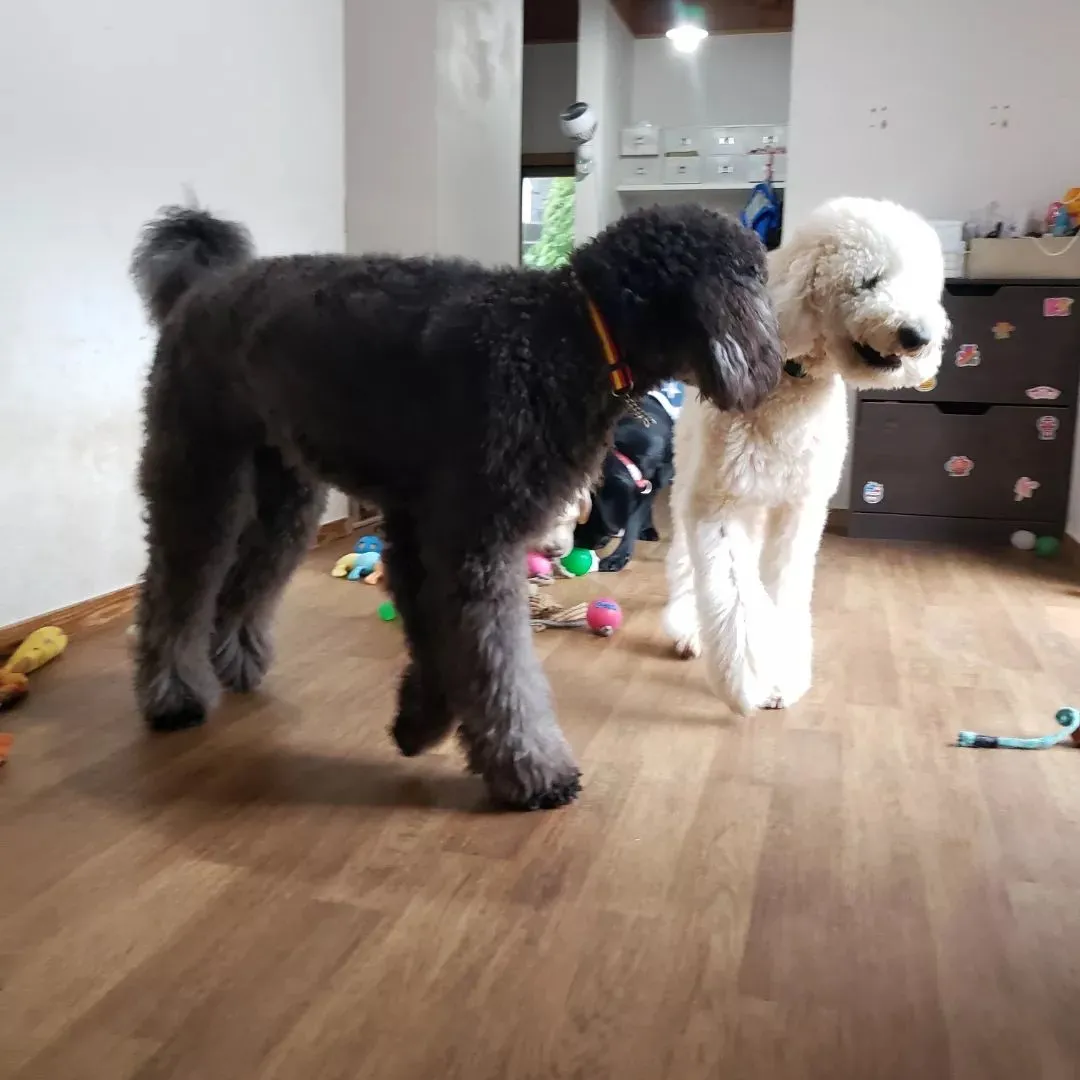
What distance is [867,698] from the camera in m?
2.26

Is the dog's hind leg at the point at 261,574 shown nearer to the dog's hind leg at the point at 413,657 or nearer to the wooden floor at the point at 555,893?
the wooden floor at the point at 555,893

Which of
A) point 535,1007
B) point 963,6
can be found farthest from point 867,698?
point 963,6

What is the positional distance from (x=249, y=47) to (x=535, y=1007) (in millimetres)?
2904

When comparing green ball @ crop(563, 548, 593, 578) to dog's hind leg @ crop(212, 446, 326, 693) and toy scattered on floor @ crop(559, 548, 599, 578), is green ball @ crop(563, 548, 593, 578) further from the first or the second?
dog's hind leg @ crop(212, 446, 326, 693)

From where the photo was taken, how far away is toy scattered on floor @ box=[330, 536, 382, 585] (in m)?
3.15

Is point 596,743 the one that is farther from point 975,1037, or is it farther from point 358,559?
point 358,559

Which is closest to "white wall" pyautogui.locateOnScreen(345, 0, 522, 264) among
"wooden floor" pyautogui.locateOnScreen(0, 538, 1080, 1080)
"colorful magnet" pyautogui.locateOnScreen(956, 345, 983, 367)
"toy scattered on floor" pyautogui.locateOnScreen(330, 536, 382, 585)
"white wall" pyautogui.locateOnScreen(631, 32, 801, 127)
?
"toy scattered on floor" pyautogui.locateOnScreen(330, 536, 382, 585)

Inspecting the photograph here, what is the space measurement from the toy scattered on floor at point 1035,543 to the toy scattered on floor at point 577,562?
5.75ft

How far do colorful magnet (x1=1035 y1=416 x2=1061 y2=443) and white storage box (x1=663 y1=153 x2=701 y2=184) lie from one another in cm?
301

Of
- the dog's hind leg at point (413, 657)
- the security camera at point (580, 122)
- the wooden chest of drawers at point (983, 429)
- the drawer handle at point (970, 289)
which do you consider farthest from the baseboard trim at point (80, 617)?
the security camera at point (580, 122)

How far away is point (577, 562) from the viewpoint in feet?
10.9

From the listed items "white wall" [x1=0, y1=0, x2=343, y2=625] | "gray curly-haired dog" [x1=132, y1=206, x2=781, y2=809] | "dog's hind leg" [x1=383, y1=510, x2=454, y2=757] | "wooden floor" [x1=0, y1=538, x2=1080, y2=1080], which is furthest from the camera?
"white wall" [x1=0, y1=0, x2=343, y2=625]

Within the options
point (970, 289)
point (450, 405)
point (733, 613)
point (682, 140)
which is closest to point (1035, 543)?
point (970, 289)

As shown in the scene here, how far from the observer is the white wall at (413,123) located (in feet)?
12.6
